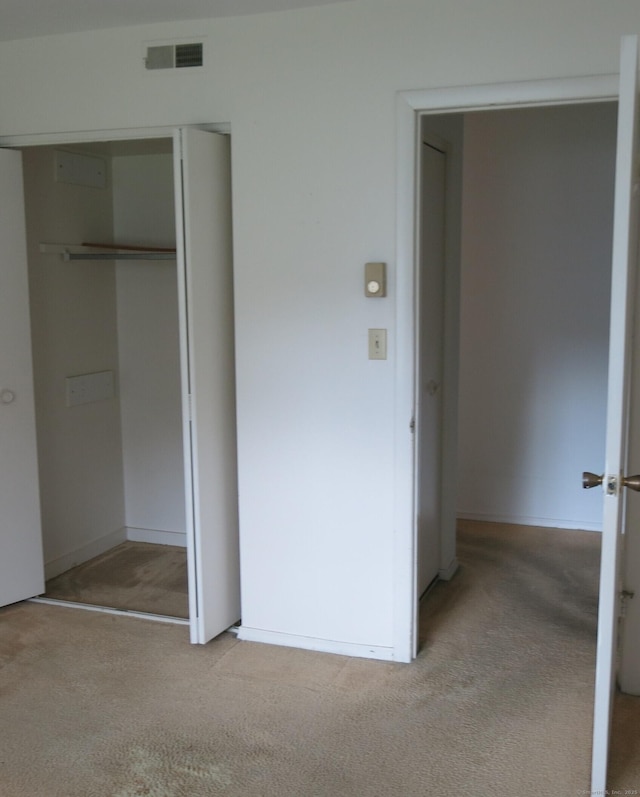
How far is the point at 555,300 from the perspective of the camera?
4641 mm

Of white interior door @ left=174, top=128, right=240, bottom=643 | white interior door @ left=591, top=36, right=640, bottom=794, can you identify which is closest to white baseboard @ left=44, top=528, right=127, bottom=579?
white interior door @ left=174, top=128, right=240, bottom=643

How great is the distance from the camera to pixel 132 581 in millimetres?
3934

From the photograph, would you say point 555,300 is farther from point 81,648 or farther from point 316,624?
point 81,648

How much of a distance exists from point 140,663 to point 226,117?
6.89 ft

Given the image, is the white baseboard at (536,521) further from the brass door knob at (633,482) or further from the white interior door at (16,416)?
the brass door knob at (633,482)

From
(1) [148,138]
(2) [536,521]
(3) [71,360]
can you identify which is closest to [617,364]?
(1) [148,138]

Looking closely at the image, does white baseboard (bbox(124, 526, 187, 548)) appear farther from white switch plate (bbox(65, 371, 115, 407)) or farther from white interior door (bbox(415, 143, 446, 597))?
white interior door (bbox(415, 143, 446, 597))

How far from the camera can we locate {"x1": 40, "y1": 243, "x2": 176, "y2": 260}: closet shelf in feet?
12.6

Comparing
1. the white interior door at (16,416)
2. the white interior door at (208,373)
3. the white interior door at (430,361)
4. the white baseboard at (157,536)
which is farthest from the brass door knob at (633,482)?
the white baseboard at (157,536)

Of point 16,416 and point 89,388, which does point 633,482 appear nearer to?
point 16,416

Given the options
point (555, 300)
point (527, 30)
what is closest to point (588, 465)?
point (555, 300)

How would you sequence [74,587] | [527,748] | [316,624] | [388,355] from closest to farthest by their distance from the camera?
[527,748]
[388,355]
[316,624]
[74,587]

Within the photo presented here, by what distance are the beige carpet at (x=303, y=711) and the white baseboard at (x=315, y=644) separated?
41mm

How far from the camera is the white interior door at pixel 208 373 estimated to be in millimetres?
3023
